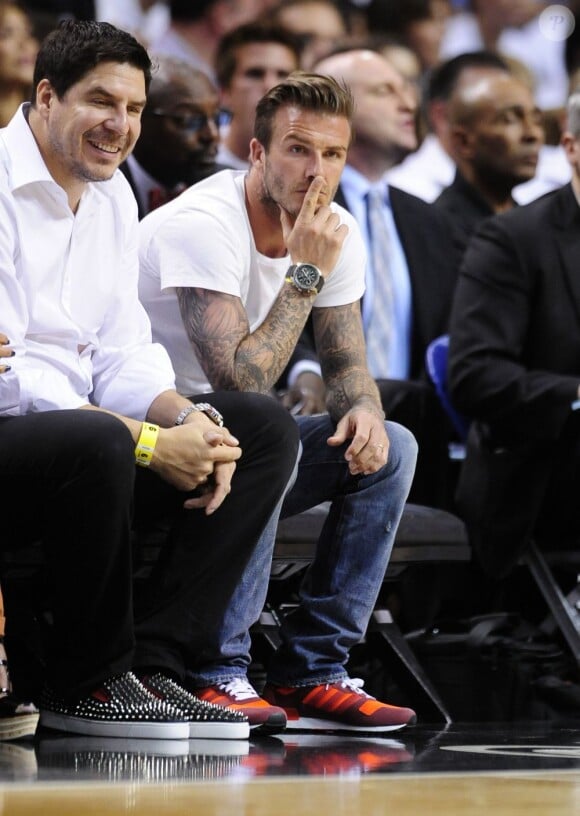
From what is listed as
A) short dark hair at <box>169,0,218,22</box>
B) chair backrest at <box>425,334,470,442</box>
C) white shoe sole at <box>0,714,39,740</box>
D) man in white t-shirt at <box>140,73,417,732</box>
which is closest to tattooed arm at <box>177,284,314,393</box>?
man in white t-shirt at <box>140,73,417,732</box>

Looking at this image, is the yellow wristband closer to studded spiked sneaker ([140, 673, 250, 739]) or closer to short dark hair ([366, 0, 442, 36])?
studded spiked sneaker ([140, 673, 250, 739])

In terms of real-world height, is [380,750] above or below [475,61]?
below

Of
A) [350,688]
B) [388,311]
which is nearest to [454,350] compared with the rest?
[388,311]

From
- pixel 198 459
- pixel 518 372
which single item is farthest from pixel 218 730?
pixel 518 372

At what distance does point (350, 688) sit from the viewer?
2.51 meters

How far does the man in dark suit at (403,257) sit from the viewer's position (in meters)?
3.45

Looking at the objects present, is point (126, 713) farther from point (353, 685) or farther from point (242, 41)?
point (242, 41)

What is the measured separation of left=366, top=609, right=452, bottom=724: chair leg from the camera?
2762 mm

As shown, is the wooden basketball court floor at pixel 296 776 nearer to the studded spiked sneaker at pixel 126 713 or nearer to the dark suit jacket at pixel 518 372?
the studded spiked sneaker at pixel 126 713

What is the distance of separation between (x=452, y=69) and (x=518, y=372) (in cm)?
213

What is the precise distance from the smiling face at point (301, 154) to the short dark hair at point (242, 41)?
6.71 ft

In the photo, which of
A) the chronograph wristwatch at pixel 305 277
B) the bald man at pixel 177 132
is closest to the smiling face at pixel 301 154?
the chronograph wristwatch at pixel 305 277

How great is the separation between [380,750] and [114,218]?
3.41 feet

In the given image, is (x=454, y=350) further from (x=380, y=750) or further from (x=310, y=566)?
(x=380, y=750)
